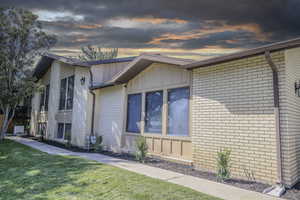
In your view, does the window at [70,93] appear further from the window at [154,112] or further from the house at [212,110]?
A: the window at [154,112]

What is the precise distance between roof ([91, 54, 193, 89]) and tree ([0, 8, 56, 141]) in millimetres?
5766

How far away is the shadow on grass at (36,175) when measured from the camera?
4.33 metres

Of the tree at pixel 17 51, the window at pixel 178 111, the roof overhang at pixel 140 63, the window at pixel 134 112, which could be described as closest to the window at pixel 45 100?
the tree at pixel 17 51

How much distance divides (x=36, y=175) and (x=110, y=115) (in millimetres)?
→ 4536

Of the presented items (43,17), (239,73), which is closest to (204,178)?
(239,73)

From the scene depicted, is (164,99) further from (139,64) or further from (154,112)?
(139,64)

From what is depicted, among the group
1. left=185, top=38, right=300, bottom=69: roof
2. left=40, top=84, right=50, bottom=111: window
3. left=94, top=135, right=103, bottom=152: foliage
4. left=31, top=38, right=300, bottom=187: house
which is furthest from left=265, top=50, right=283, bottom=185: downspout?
left=40, top=84, right=50, bottom=111: window

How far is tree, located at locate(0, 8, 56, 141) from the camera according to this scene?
11.8m

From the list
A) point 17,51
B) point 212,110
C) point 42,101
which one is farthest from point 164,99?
point 42,101

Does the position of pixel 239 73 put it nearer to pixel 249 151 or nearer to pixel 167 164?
pixel 249 151

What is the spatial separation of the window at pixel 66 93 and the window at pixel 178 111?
6.78m

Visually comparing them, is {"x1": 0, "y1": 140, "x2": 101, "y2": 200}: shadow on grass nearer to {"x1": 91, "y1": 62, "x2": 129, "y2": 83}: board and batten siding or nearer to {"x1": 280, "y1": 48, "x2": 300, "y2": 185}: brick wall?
{"x1": 280, "y1": 48, "x2": 300, "y2": 185}: brick wall

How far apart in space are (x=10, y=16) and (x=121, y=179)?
11874 mm

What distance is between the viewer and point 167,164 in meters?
6.39
